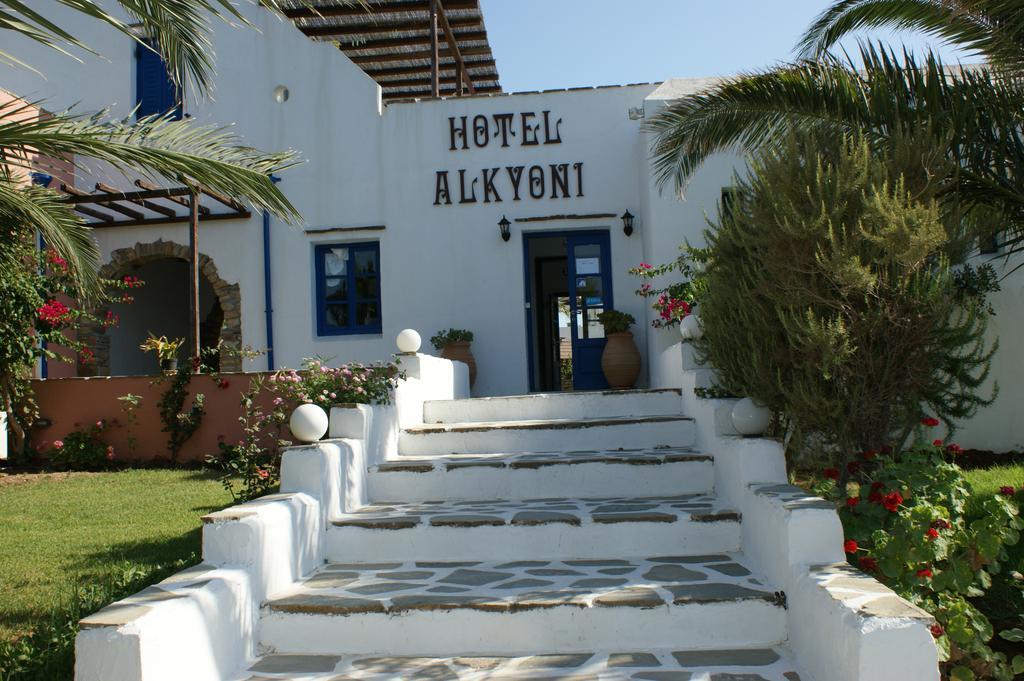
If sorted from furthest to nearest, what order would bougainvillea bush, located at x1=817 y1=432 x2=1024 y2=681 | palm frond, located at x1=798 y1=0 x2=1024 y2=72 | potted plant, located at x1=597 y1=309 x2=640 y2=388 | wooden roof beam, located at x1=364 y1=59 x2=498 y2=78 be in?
wooden roof beam, located at x1=364 y1=59 x2=498 y2=78
potted plant, located at x1=597 y1=309 x2=640 y2=388
palm frond, located at x1=798 y1=0 x2=1024 y2=72
bougainvillea bush, located at x1=817 y1=432 x2=1024 y2=681

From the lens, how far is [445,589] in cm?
384

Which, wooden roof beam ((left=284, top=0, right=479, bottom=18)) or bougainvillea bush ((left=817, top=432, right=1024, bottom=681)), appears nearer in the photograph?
bougainvillea bush ((left=817, top=432, right=1024, bottom=681))

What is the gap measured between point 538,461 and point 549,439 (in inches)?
26.9

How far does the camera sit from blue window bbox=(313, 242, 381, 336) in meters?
10.4

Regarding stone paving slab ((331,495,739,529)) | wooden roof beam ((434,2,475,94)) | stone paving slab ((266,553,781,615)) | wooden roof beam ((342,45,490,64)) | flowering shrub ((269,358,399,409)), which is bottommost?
stone paving slab ((266,553,781,615))

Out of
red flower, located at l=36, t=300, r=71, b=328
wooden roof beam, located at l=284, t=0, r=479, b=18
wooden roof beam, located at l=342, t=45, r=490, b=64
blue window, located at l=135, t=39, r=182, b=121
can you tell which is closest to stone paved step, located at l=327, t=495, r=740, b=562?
red flower, located at l=36, t=300, r=71, b=328

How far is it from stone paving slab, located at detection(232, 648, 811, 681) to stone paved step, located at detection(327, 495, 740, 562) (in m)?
0.90

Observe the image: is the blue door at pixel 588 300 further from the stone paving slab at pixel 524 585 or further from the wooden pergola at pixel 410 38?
the stone paving slab at pixel 524 585

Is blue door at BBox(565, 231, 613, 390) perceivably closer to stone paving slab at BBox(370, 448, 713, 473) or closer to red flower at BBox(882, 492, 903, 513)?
stone paving slab at BBox(370, 448, 713, 473)

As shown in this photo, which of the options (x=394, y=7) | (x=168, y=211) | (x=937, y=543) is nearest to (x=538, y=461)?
(x=937, y=543)

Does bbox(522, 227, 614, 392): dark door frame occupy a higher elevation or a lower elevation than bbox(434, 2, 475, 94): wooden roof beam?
lower

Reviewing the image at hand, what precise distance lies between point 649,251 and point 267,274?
16.1 feet

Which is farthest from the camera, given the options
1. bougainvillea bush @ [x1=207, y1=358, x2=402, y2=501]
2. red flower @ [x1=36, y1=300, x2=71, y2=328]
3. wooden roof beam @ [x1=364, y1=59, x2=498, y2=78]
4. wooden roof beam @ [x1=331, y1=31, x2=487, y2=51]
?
wooden roof beam @ [x1=364, y1=59, x2=498, y2=78]

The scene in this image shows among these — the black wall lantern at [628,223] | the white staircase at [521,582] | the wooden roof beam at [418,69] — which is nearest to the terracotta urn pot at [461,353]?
the black wall lantern at [628,223]
